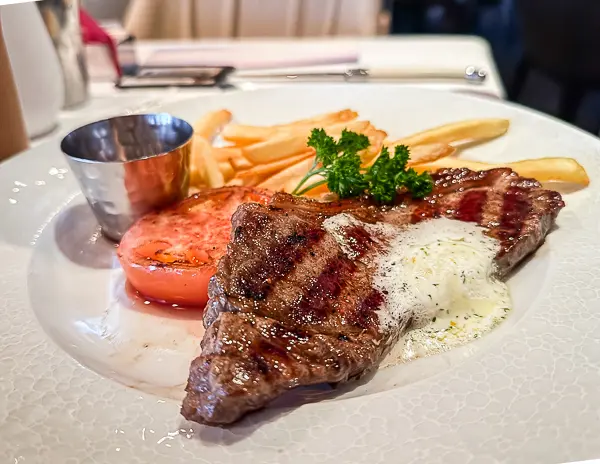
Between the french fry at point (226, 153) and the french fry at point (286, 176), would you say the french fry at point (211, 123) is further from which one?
the french fry at point (286, 176)

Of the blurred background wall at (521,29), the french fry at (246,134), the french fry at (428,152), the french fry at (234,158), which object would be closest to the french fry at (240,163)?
the french fry at (234,158)

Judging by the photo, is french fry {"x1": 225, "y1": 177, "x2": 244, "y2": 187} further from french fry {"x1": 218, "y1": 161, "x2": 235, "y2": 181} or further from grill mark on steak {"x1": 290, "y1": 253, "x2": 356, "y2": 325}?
grill mark on steak {"x1": 290, "y1": 253, "x2": 356, "y2": 325}

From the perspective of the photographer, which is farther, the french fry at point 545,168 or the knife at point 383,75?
the knife at point 383,75

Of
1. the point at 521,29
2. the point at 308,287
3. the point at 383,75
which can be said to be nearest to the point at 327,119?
the point at 383,75

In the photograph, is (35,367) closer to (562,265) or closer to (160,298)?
(160,298)

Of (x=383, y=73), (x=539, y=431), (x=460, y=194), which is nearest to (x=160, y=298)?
(x=460, y=194)

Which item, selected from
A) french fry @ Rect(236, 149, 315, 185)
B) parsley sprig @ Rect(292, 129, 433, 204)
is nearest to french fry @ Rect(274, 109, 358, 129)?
french fry @ Rect(236, 149, 315, 185)
